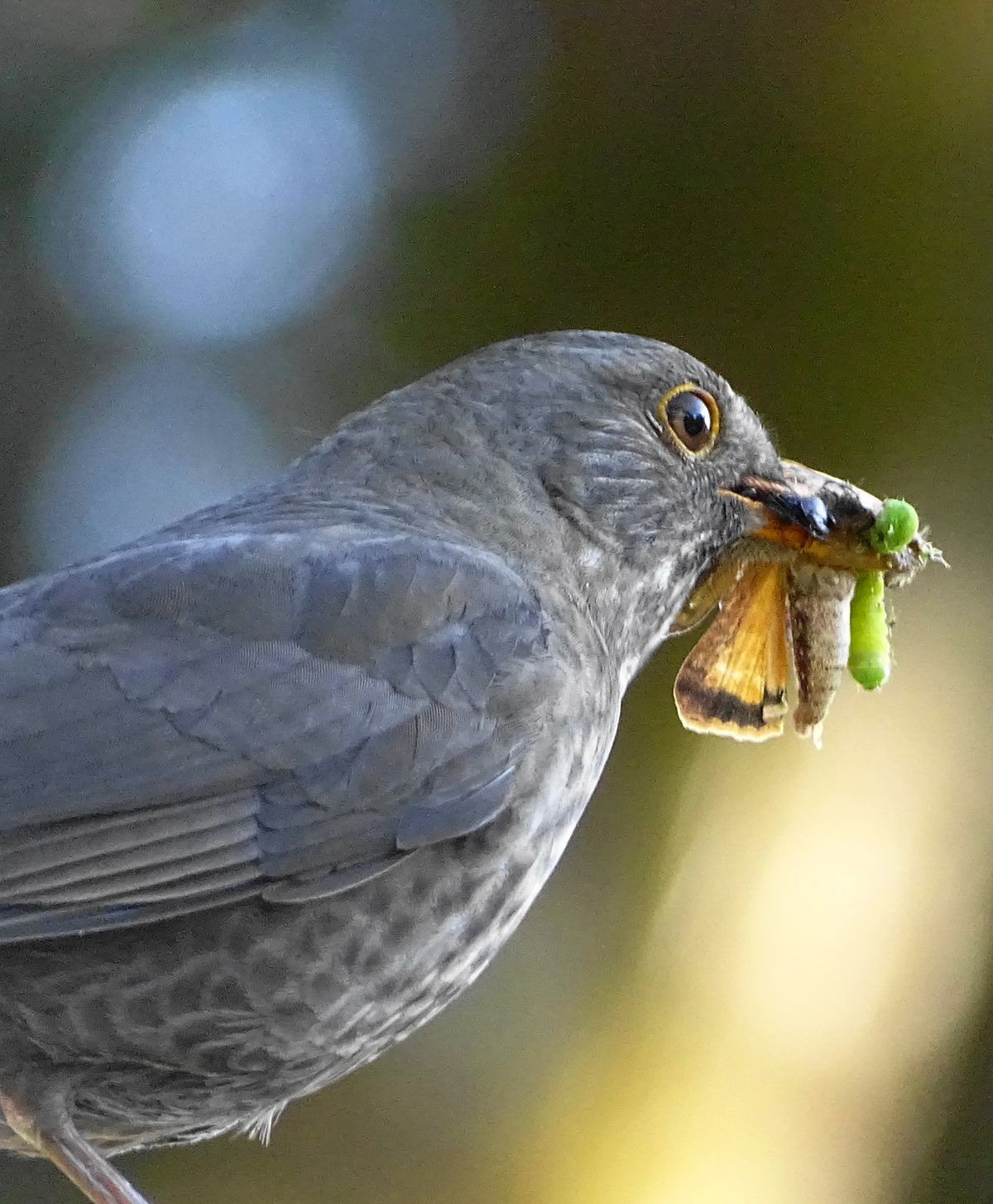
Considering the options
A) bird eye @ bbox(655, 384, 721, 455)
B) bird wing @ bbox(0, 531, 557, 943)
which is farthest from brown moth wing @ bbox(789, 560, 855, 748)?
bird wing @ bbox(0, 531, 557, 943)

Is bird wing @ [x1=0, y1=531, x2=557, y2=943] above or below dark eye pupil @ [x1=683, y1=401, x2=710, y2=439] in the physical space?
below

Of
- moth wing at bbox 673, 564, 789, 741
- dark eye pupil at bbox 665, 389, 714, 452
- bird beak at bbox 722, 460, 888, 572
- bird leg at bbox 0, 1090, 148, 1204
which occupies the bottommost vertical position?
bird leg at bbox 0, 1090, 148, 1204

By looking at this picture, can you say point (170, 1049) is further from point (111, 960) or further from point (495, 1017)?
point (495, 1017)

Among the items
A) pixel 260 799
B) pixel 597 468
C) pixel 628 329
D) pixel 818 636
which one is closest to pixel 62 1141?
pixel 260 799

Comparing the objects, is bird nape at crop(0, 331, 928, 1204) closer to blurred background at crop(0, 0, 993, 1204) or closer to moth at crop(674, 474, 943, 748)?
moth at crop(674, 474, 943, 748)

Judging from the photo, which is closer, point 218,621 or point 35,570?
point 218,621

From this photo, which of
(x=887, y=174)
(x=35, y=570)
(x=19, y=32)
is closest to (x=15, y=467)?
(x=35, y=570)

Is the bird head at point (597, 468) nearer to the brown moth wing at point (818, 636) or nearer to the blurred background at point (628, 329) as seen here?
the brown moth wing at point (818, 636)
